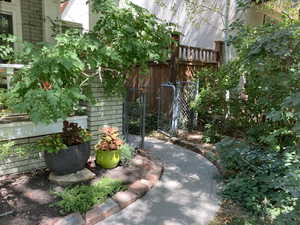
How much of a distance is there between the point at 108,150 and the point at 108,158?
4.9 inches

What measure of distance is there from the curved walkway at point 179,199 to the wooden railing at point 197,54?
3677 mm

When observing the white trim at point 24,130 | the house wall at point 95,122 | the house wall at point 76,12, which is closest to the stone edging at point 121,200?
the house wall at point 95,122

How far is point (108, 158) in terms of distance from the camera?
3.46m

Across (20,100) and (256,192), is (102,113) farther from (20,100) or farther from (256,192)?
(256,192)

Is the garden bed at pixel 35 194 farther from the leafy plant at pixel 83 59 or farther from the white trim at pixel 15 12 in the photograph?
the white trim at pixel 15 12

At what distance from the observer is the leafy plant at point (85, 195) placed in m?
2.45

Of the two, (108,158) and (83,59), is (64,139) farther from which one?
(83,59)

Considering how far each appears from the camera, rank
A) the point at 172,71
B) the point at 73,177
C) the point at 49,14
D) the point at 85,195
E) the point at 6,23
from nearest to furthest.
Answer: the point at 85,195 → the point at 73,177 → the point at 6,23 → the point at 49,14 → the point at 172,71

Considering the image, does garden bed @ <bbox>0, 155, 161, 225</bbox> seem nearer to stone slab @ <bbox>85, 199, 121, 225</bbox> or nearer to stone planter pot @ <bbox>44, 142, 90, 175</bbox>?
stone slab @ <bbox>85, 199, 121, 225</bbox>

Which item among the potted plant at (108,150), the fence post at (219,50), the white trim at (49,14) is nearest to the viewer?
the potted plant at (108,150)

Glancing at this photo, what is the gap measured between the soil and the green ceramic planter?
0.08 meters

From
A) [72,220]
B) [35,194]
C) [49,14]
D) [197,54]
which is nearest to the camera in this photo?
[72,220]

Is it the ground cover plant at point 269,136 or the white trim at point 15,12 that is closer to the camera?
the ground cover plant at point 269,136

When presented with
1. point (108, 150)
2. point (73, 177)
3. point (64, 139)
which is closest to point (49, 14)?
point (64, 139)
